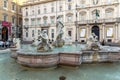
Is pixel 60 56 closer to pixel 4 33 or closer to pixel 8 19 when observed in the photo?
pixel 4 33

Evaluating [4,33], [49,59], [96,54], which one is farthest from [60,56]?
[4,33]

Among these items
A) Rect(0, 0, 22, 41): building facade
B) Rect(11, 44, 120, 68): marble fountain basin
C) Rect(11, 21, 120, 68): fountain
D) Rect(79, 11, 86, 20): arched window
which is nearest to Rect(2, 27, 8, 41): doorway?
Rect(0, 0, 22, 41): building facade

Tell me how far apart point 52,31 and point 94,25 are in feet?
38.8

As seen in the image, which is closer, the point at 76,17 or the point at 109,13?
the point at 109,13

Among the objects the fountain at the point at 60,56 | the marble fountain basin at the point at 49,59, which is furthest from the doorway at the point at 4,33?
the marble fountain basin at the point at 49,59

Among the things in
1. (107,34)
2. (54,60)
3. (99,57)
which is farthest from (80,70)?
(107,34)

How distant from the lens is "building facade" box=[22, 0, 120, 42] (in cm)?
3181

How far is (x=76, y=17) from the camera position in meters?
34.0

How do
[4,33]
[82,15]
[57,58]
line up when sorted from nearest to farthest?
[57,58], [4,33], [82,15]

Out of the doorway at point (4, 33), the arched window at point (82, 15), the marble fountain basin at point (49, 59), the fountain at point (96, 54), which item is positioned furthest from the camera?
the arched window at point (82, 15)

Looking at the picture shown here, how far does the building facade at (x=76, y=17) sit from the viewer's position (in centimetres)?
3181

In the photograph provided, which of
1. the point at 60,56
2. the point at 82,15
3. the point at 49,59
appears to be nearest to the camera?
the point at 49,59

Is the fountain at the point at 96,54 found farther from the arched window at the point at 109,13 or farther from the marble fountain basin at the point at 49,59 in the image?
the arched window at the point at 109,13

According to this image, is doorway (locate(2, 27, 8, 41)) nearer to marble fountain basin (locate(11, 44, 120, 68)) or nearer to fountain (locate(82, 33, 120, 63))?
marble fountain basin (locate(11, 44, 120, 68))
